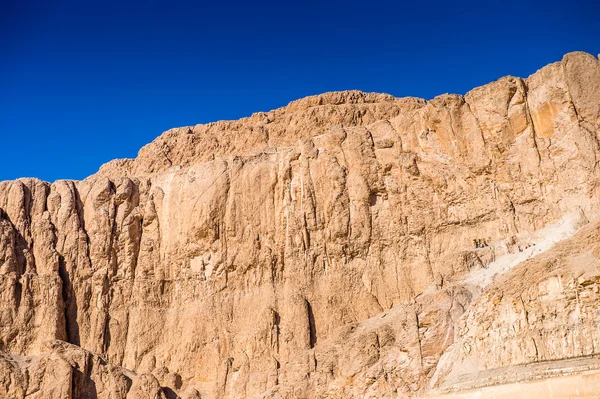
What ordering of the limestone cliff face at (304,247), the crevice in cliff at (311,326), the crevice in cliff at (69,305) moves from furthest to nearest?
1. the crevice in cliff at (69,305)
2. the crevice in cliff at (311,326)
3. the limestone cliff face at (304,247)

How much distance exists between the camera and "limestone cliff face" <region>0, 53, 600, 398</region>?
120ft

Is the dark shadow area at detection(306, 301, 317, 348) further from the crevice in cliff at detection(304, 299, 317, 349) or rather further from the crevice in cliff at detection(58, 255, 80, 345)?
the crevice in cliff at detection(58, 255, 80, 345)

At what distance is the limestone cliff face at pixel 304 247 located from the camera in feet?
120

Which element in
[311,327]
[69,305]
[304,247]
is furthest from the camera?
[69,305]

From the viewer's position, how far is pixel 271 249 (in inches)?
1700

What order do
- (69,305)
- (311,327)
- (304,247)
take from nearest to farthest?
1. (311,327)
2. (304,247)
3. (69,305)

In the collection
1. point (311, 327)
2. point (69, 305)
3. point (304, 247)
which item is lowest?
point (311, 327)

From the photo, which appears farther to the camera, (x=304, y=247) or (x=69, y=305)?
(x=69, y=305)

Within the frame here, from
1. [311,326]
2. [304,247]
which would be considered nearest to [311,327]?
[311,326]

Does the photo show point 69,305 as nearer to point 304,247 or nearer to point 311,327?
point 304,247

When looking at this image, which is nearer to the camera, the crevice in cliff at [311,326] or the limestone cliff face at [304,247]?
the limestone cliff face at [304,247]

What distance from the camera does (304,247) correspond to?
140 feet

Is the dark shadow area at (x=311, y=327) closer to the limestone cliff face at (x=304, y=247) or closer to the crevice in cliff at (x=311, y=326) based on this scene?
the crevice in cliff at (x=311, y=326)

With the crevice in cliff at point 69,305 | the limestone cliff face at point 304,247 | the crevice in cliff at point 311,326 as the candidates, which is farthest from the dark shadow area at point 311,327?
the crevice in cliff at point 69,305
